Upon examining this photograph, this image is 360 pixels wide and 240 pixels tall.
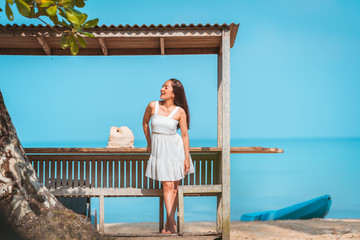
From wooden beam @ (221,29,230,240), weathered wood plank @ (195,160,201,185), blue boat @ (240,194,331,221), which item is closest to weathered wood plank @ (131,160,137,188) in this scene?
weathered wood plank @ (195,160,201,185)

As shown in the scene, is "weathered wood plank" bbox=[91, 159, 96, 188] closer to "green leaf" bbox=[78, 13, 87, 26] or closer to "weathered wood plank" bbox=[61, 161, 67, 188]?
"weathered wood plank" bbox=[61, 161, 67, 188]

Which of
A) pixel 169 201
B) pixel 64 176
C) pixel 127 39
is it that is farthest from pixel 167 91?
pixel 64 176

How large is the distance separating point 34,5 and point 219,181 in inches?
140

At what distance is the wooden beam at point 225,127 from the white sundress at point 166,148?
582 mm

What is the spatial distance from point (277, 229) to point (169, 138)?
316 centimetres

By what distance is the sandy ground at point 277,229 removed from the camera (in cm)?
764

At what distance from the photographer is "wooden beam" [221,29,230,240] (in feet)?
21.5

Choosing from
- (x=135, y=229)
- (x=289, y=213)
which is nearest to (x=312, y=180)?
(x=289, y=213)

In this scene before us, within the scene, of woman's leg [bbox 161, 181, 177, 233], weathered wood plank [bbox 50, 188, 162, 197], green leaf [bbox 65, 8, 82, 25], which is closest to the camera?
green leaf [bbox 65, 8, 82, 25]

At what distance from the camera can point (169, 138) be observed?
21.2ft

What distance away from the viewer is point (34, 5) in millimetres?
5012

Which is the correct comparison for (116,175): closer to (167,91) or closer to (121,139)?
(121,139)

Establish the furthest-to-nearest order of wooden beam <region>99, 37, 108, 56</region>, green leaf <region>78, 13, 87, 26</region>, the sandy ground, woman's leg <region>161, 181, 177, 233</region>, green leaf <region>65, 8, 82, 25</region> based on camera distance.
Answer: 1. the sandy ground
2. wooden beam <region>99, 37, 108, 56</region>
3. woman's leg <region>161, 181, 177, 233</region>
4. green leaf <region>78, 13, 87, 26</region>
5. green leaf <region>65, 8, 82, 25</region>

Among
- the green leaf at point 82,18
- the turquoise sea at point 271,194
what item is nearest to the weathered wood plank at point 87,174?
the green leaf at point 82,18
